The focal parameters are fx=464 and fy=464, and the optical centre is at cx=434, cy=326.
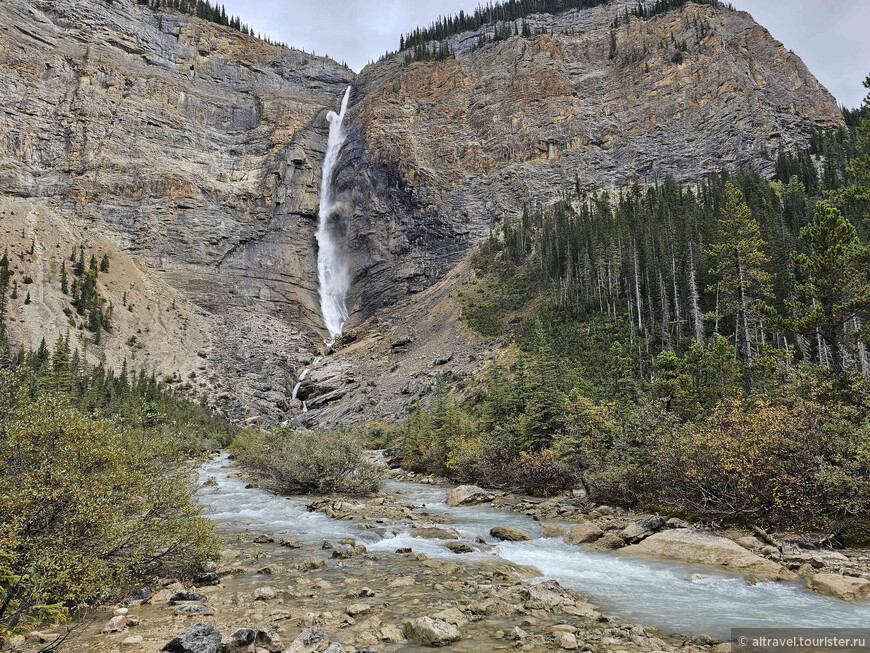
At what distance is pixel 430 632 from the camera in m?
7.54

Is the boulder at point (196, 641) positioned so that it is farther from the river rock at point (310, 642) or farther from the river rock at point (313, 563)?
the river rock at point (313, 563)

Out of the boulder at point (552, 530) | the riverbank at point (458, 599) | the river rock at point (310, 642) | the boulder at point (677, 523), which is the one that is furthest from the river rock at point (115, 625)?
the boulder at point (677, 523)

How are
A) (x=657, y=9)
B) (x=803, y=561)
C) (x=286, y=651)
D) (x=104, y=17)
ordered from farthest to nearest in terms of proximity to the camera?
(x=657, y=9), (x=104, y=17), (x=803, y=561), (x=286, y=651)

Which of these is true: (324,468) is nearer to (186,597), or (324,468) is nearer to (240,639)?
(186,597)

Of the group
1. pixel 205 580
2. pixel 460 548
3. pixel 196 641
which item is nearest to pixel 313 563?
pixel 205 580

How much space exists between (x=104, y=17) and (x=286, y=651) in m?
138

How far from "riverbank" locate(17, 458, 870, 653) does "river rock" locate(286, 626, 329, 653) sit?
3.3 inches

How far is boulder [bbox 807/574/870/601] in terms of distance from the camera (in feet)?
29.3

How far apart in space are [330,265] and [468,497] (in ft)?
258

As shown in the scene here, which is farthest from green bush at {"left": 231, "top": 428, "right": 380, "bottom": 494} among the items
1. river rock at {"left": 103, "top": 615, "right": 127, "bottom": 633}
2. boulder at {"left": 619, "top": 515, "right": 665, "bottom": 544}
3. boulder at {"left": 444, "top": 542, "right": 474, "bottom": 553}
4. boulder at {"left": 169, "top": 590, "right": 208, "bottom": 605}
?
river rock at {"left": 103, "top": 615, "right": 127, "bottom": 633}

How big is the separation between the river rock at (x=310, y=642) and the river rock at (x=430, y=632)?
1355mm

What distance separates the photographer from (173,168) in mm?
90750

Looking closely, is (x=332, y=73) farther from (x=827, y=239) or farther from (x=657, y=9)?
(x=827, y=239)

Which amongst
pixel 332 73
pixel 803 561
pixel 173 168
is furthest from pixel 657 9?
pixel 803 561
